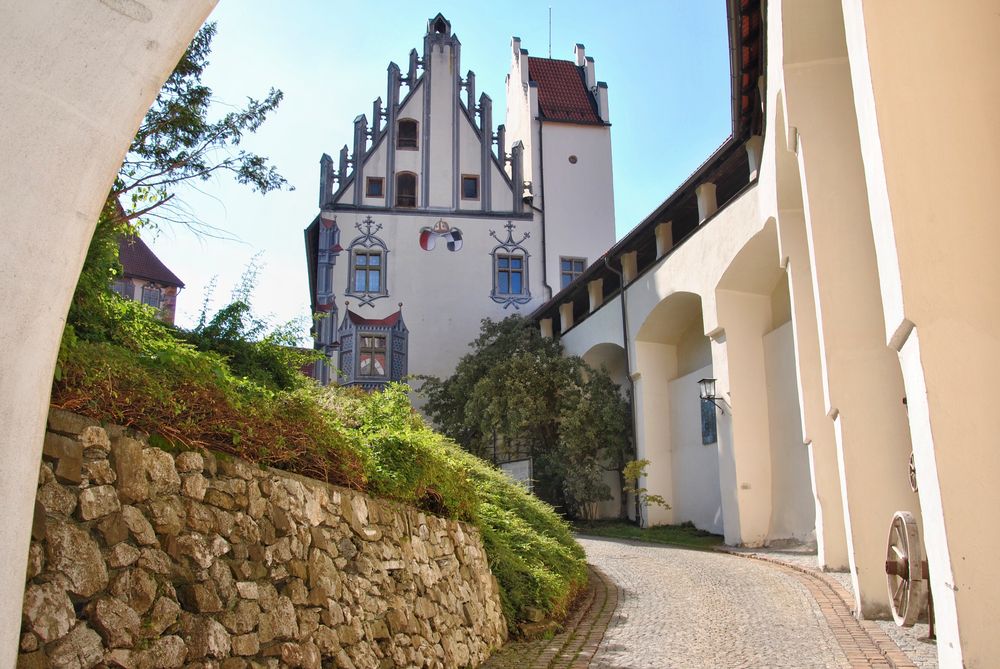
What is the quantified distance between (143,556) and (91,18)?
2240 millimetres

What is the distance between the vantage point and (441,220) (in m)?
29.8

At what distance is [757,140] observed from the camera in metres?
15.7

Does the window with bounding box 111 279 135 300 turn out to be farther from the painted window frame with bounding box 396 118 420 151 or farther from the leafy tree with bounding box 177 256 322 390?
the painted window frame with bounding box 396 118 420 151

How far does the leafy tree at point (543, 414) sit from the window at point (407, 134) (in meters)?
8.23

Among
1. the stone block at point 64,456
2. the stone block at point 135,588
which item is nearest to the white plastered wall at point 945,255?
the stone block at point 135,588

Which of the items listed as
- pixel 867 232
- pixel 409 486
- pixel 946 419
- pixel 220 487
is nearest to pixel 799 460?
pixel 867 232

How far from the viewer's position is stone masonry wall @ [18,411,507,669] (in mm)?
3543

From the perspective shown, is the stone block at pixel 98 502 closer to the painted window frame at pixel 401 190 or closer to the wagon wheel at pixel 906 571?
the wagon wheel at pixel 906 571

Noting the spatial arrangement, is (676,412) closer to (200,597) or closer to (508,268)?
(508,268)

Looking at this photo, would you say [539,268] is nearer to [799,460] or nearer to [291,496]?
[799,460]

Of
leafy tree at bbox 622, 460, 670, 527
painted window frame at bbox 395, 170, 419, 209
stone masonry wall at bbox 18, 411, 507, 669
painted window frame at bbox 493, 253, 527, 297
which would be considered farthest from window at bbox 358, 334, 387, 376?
stone masonry wall at bbox 18, 411, 507, 669

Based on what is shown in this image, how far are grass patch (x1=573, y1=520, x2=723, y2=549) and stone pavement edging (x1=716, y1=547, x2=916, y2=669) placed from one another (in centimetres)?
614

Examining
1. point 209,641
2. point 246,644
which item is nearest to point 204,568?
point 209,641

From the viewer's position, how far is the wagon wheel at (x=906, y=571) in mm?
6043
